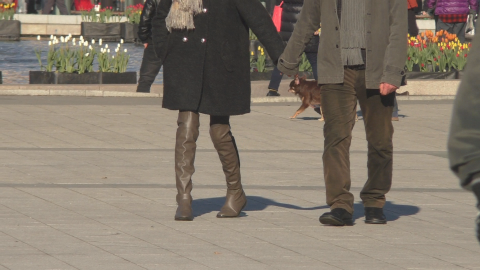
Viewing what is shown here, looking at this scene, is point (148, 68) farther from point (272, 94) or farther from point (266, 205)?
point (266, 205)

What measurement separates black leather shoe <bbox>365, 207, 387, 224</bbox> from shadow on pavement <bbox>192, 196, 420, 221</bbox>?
0.18m

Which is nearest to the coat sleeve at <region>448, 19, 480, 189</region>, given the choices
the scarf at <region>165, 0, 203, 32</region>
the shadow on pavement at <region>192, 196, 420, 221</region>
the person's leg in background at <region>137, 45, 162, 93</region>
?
the scarf at <region>165, 0, 203, 32</region>

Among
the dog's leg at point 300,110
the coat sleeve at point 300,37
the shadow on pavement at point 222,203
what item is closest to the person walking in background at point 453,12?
the dog's leg at point 300,110

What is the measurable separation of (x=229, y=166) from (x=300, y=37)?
2.88ft

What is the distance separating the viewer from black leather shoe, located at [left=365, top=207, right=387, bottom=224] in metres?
6.04

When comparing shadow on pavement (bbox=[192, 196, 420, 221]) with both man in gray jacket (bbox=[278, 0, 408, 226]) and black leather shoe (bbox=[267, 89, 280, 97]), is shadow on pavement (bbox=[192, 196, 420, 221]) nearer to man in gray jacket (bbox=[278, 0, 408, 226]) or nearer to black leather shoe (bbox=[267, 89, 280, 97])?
man in gray jacket (bbox=[278, 0, 408, 226])

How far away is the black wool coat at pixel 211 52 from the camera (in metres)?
6.00

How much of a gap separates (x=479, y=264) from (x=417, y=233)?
824 mm

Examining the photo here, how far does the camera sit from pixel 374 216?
6043 millimetres

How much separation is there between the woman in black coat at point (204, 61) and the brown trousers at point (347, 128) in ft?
1.55

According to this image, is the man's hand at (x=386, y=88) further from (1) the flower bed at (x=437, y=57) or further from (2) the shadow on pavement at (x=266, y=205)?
(1) the flower bed at (x=437, y=57)

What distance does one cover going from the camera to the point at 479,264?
16.3 feet

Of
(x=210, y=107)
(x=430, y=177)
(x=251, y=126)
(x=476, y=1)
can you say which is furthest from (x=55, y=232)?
(x=476, y=1)

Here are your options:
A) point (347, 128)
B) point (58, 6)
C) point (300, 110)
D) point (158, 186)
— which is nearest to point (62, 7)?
point (58, 6)
